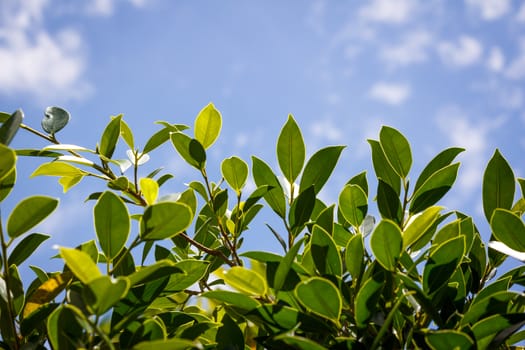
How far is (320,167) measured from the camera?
1275 millimetres

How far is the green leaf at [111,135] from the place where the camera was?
1312 mm

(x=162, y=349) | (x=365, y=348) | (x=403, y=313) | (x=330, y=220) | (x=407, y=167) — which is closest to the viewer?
(x=162, y=349)

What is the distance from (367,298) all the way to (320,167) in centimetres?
43

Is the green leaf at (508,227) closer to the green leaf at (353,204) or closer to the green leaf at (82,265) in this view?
the green leaf at (353,204)

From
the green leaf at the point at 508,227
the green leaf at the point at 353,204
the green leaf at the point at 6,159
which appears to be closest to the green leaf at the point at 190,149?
the green leaf at the point at 353,204

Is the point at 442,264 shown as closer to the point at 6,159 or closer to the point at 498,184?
the point at 498,184

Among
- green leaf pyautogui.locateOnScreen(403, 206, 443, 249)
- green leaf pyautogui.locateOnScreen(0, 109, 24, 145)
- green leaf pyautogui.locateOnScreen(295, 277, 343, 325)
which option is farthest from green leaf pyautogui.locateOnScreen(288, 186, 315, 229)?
green leaf pyautogui.locateOnScreen(0, 109, 24, 145)

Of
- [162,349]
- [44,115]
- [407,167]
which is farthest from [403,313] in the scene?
[44,115]

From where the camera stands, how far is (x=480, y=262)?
1229 mm

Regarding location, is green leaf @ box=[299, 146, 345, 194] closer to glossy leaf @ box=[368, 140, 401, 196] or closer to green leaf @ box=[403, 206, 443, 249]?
glossy leaf @ box=[368, 140, 401, 196]

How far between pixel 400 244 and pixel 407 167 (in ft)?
1.23

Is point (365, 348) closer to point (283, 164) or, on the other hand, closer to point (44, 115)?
point (283, 164)

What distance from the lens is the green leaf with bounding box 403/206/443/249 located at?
105 cm

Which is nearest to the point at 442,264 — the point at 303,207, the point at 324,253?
the point at 324,253
